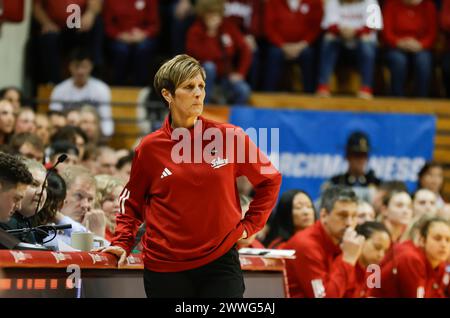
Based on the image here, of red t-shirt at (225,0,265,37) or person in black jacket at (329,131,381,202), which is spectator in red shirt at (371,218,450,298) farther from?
red t-shirt at (225,0,265,37)

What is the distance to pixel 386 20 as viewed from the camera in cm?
1261

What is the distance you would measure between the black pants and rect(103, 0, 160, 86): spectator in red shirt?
7.36 meters

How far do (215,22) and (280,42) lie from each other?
0.98 meters

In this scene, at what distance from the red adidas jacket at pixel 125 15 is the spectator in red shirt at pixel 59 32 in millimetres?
157

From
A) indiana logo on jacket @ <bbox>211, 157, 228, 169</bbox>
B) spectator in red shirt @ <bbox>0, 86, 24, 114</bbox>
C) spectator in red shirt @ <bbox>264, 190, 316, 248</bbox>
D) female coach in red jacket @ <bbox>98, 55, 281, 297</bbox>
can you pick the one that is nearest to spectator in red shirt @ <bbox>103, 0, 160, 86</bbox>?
spectator in red shirt @ <bbox>0, 86, 24, 114</bbox>

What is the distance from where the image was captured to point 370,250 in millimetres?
7711

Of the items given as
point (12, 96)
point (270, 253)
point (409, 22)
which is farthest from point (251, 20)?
point (270, 253)

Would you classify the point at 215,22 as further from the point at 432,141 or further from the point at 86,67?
the point at 432,141

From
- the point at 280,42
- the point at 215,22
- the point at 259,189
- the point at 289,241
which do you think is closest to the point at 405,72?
the point at 280,42

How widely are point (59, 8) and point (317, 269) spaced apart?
18.5 feet

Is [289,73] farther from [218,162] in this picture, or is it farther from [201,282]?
[201,282]

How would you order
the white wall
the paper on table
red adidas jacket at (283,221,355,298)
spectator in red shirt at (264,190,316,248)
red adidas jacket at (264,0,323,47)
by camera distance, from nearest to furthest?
the paper on table, red adidas jacket at (283,221,355,298), spectator in red shirt at (264,190,316,248), the white wall, red adidas jacket at (264,0,323,47)

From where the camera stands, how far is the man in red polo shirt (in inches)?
286
